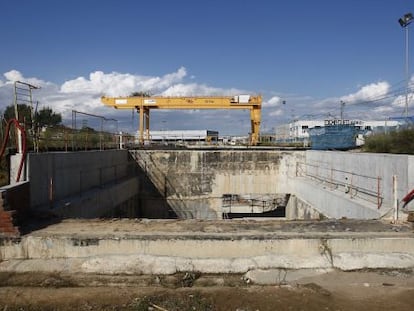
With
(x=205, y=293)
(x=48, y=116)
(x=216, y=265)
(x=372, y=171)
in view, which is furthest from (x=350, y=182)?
(x=48, y=116)

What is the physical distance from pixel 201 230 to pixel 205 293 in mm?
2196

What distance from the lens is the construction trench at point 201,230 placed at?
706 cm

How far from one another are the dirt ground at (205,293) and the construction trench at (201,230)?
285 mm

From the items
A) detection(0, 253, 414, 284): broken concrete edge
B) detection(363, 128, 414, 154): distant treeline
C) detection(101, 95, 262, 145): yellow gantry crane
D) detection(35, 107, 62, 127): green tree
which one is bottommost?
detection(0, 253, 414, 284): broken concrete edge

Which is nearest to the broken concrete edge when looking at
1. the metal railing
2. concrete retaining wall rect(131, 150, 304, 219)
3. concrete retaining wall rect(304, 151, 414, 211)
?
concrete retaining wall rect(304, 151, 414, 211)

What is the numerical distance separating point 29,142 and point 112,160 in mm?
7556

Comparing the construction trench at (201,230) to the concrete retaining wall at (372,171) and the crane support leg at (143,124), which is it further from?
the crane support leg at (143,124)

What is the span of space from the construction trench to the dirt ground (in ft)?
0.94

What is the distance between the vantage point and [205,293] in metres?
6.03

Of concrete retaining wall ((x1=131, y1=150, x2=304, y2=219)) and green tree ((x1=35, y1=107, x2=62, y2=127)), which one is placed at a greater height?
green tree ((x1=35, y1=107, x2=62, y2=127))

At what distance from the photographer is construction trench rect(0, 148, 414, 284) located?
706 centimetres

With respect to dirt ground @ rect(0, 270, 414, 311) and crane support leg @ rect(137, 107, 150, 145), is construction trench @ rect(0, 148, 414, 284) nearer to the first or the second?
dirt ground @ rect(0, 270, 414, 311)

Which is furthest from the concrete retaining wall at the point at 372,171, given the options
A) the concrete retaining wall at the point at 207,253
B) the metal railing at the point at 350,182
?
the concrete retaining wall at the point at 207,253

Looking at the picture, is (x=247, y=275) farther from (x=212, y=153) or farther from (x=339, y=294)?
(x=212, y=153)
